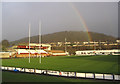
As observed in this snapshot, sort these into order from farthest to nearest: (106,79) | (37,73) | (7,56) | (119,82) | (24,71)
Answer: (7,56) < (24,71) < (37,73) < (106,79) < (119,82)

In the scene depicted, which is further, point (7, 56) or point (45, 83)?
point (7, 56)

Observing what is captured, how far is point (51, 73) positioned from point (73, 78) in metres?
3.68

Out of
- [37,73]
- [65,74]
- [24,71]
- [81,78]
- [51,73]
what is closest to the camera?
[81,78]

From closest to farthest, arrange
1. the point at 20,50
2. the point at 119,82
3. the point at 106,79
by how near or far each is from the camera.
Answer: the point at 119,82 → the point at 106,79 → the point at 20,50

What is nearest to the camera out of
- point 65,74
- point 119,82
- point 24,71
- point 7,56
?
point 119,82

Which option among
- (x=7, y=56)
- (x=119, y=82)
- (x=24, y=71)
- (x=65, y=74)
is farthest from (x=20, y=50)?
(x=119, y=82)

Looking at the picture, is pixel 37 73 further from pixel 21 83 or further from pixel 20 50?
pixel 20 50

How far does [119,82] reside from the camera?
16359 millimetres

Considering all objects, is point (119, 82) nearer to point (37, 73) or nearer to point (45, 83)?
point (45, 83)

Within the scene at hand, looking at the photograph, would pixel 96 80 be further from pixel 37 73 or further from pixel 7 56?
pixel 7 56

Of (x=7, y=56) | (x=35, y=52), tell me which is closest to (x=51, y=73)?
(x=7, y=56)

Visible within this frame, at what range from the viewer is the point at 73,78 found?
1950cm

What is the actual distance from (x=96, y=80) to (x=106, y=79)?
1.07m

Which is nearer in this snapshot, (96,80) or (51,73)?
(96,80)
